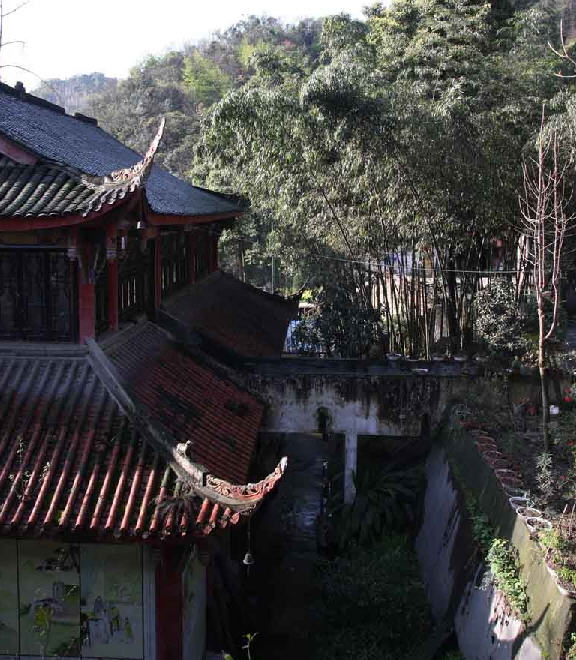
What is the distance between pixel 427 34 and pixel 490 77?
11.0ft

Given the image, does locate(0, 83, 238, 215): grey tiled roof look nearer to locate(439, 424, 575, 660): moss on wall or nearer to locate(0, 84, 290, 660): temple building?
locate(0, 84, 290, 660): temple building

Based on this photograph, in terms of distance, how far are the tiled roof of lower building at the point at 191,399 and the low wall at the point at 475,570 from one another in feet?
9.91

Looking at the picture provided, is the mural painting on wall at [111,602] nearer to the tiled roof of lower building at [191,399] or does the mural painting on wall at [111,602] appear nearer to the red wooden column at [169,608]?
the red wooden column at [169,608]

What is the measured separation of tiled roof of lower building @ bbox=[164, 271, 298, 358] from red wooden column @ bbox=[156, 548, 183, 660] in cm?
513

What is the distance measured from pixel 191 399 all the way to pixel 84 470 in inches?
107

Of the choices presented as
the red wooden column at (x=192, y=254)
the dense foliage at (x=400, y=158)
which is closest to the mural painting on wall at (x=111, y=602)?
the red wooden column at (x=192, y=254)

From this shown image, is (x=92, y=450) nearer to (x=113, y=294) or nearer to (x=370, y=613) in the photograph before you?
(x=113, y=294)

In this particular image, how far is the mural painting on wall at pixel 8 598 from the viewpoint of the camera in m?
7.32

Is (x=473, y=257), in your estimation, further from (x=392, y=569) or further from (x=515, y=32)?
(x=392, y=569)

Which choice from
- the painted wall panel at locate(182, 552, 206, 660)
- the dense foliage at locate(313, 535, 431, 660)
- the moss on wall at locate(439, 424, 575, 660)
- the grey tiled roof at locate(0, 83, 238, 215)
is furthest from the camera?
the dense foliage at locate(313, 535, 431, 660)

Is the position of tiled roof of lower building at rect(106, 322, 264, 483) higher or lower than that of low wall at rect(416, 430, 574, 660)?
higher

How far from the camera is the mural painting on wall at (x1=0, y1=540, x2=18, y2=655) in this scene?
7324 millimetres

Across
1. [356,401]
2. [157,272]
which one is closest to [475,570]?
[356,401]

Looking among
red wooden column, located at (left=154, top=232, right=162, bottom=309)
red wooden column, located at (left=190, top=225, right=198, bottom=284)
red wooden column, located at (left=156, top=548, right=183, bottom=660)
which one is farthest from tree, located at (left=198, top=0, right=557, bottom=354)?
red wooden column, located at (left=156, top=548, right=183, bottom=660)
